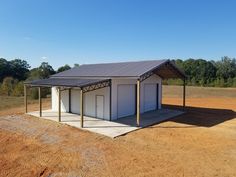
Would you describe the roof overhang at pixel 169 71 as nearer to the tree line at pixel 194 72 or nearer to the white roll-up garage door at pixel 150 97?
the white roll-up garage door at pixel 150 97

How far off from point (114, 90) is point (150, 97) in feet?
15.7

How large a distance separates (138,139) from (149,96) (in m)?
7.89

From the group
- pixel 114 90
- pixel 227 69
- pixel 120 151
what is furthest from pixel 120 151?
pixel 227 69

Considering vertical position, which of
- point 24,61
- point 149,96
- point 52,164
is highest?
point 24,61

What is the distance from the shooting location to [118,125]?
494 inches

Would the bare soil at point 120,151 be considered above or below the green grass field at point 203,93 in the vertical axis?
below

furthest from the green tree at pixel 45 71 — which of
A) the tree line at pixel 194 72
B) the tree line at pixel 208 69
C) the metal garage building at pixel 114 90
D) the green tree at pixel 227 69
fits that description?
the green tree at pixel 227 69

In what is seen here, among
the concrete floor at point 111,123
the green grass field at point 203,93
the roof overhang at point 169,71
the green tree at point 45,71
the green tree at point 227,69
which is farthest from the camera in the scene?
the green tree at point 227,69

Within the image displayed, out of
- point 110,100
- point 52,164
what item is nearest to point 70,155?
point 52,164

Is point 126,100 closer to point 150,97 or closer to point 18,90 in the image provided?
point 150,97

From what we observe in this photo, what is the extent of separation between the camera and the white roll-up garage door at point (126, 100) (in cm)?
1457

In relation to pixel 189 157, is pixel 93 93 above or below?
above

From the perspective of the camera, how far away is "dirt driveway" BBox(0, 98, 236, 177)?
6.86m

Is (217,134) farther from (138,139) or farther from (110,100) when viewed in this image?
(110,100)
